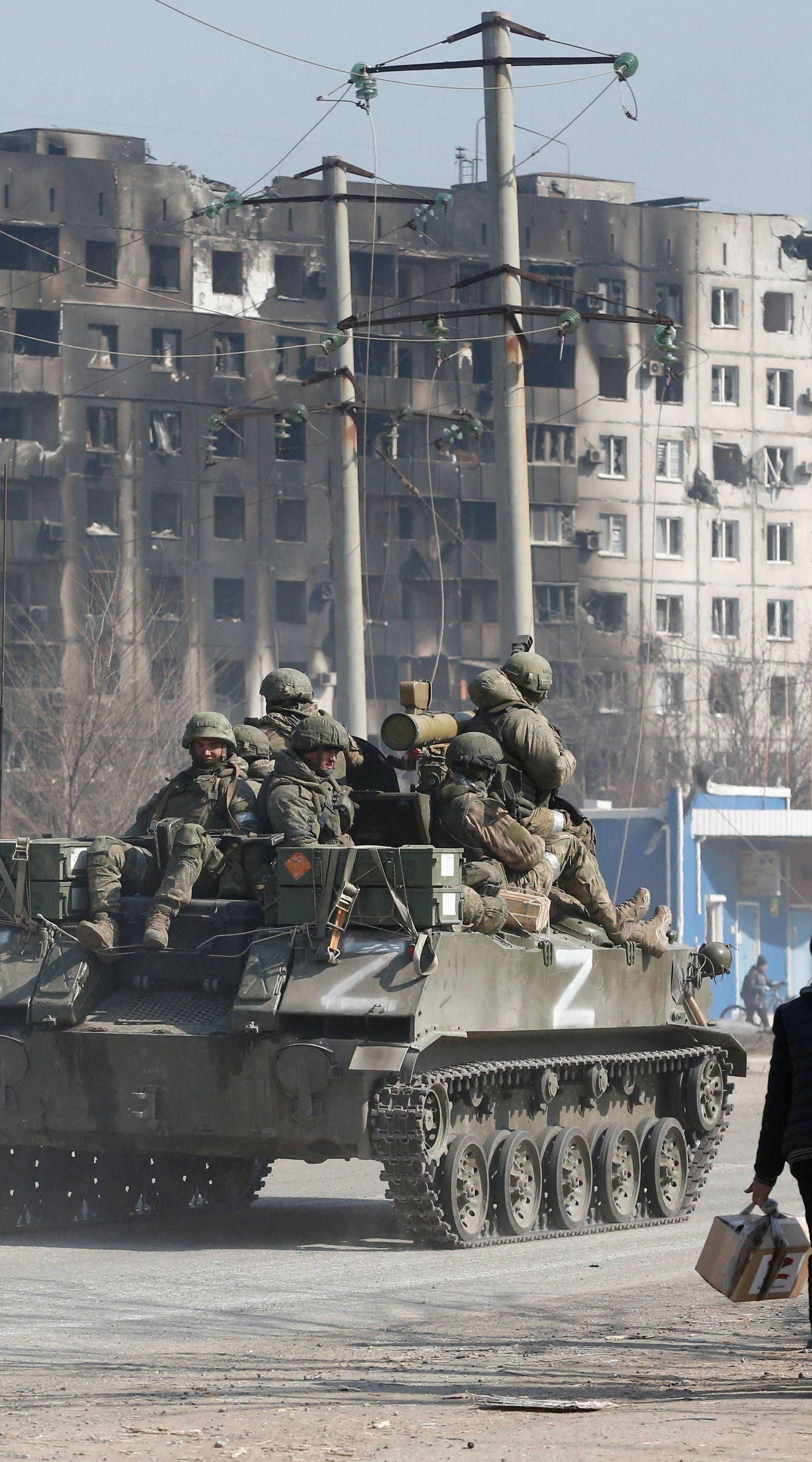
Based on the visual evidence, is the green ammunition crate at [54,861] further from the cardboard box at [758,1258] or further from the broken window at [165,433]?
the broken window at [165,433]

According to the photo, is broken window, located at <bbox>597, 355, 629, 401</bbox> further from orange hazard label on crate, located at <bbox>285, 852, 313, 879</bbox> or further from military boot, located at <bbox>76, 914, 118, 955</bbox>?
orange hazard label on crate, located at <bbox>285, 852, 313, 879</bbox>

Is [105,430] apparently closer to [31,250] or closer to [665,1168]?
[31,250]

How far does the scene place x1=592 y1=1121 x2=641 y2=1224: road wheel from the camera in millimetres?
16156

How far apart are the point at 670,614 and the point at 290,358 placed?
1612 cm

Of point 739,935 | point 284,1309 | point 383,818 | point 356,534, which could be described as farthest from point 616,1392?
point 739,935

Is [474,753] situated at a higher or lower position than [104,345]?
lower

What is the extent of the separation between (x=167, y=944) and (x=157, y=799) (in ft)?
4.89

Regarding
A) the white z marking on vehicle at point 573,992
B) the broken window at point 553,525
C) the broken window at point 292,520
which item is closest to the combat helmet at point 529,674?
the white z marking on vehicle at point 573,992

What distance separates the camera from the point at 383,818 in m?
16.0

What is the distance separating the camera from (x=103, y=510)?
69.8m

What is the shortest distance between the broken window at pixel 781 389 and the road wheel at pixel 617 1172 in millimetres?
67137

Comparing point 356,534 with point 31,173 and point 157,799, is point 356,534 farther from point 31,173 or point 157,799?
point 31,173

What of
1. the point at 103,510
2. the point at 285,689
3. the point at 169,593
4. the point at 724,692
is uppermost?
the point at 103,510

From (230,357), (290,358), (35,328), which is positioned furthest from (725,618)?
(35,328)
